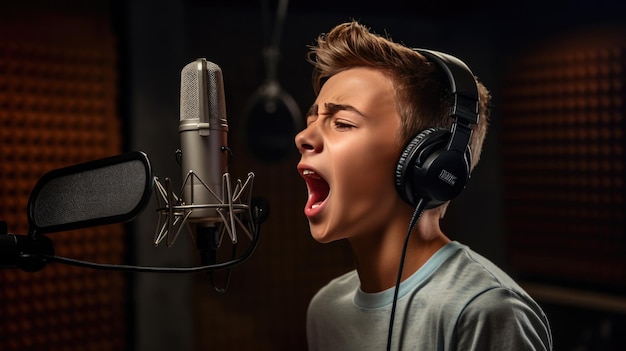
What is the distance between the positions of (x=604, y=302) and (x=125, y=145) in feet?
7.67

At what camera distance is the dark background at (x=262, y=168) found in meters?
3.02

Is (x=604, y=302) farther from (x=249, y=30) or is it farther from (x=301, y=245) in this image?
(x=249, y=30)

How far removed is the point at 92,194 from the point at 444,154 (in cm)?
41

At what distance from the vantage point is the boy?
0.85 metres

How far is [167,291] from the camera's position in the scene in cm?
335

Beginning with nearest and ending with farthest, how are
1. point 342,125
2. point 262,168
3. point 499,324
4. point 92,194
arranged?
point 92,194 < point 499,324 < point 342,125 < point 262,168

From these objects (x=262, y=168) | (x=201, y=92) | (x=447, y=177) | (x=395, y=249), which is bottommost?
(x=262, y=168)

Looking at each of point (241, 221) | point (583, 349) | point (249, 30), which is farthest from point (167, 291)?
point (241, 221)

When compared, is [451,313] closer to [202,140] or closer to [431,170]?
[431,170]

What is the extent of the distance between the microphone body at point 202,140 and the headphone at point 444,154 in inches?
9.3

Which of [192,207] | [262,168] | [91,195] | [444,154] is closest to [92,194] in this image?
[91,195]

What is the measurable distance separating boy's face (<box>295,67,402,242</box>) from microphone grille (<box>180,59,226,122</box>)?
0.16 metres

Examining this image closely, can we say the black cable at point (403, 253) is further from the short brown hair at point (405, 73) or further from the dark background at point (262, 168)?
the dark background at point (262, 168)

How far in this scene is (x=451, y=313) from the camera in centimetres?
84
